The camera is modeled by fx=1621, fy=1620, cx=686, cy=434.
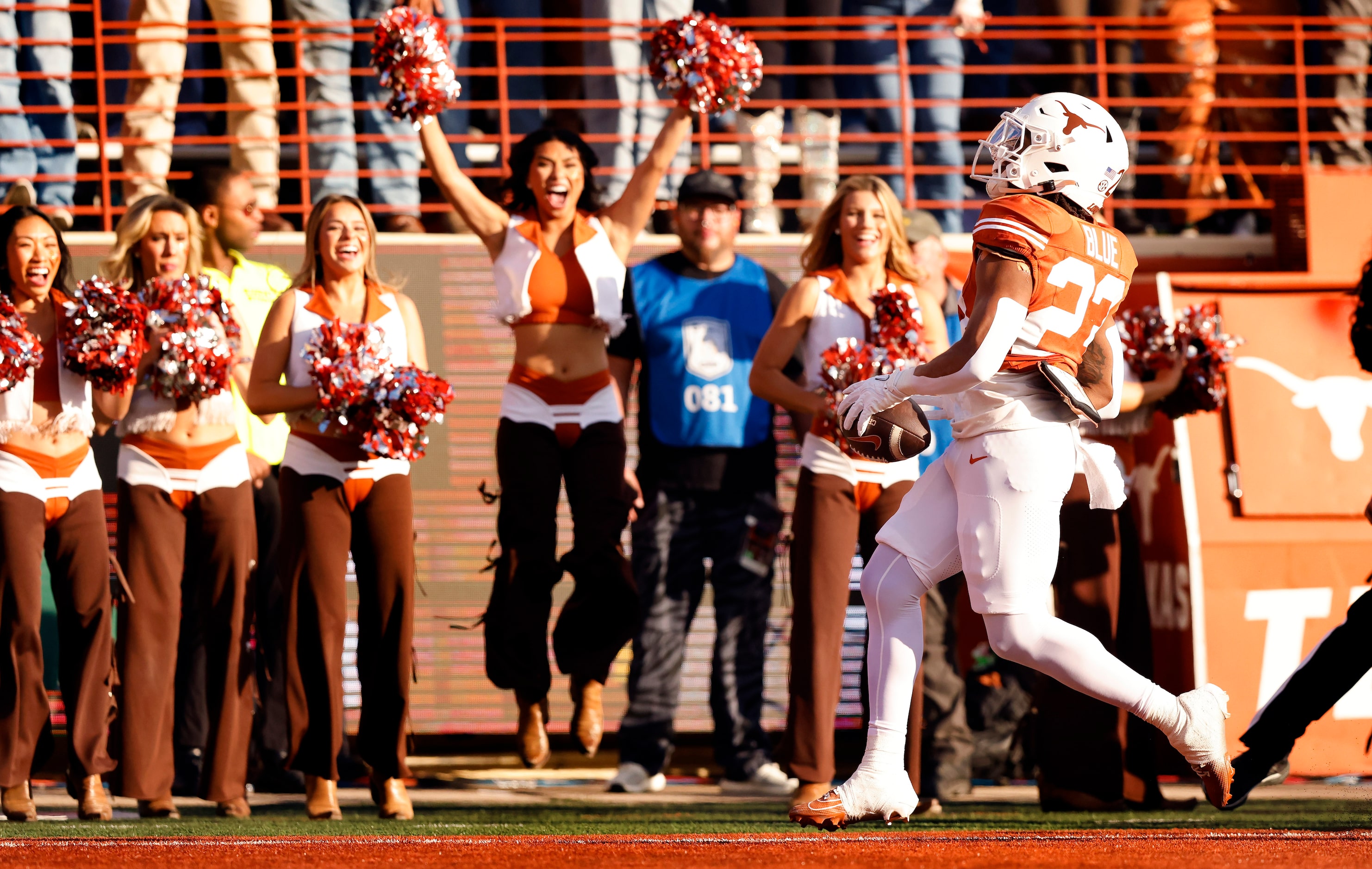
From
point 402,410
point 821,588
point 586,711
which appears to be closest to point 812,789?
point 821,588

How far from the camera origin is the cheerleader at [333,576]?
6.27 meters

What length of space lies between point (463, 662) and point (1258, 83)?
6.50 meters

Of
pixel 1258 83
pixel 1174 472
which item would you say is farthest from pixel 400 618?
pixel 1258 83

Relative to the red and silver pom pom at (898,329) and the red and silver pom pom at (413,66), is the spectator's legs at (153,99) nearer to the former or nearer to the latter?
the red and silver pom pom at (413,66)

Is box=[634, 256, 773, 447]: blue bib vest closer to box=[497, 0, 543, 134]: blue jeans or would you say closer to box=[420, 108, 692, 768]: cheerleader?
box=[420, 108, 692, 768]: cheerleader

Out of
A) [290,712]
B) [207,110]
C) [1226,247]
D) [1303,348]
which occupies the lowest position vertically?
[290,712]

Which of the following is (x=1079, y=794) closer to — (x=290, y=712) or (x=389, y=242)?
(x=290, y=712)

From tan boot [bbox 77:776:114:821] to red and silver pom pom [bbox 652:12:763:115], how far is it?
364 centimetres

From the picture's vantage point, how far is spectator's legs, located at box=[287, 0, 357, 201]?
30.2 feet

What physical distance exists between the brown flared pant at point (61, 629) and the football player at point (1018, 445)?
3.16 meters

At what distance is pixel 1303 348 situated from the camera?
27.0 ft

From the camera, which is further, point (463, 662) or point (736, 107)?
point (463, 662)

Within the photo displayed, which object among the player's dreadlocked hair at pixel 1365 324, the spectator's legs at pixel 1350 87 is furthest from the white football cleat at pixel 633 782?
the spectator's legs at pixel 1350 87

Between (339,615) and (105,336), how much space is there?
4.58 feet
